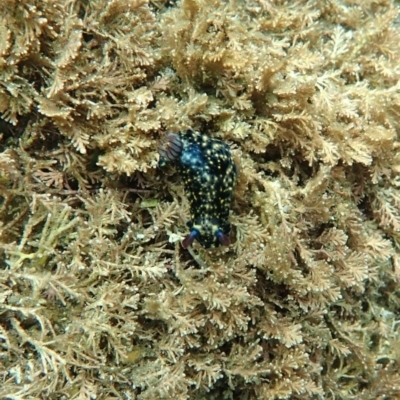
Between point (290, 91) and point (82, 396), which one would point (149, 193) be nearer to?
point (290, 91)

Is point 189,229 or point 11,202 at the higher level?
point 189,229

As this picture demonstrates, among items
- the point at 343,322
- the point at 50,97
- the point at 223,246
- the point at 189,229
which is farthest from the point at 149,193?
the point at 343,322

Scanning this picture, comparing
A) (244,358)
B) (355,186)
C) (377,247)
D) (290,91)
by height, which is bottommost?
(244,358)

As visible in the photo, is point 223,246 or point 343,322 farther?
point 343,322

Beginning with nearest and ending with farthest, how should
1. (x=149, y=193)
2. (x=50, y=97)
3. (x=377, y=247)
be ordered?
(x=50, y=97), (x=149, y=193), (x=377, y=247)
